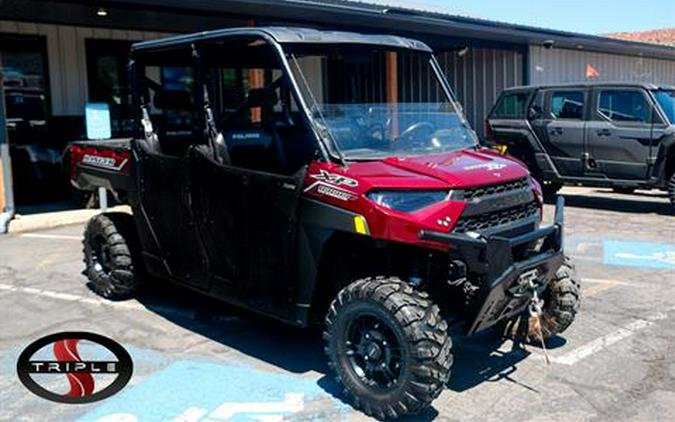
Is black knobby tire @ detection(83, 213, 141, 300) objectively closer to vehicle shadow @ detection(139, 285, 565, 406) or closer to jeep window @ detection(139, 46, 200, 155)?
vehicle shadow @ detection(139, 285, 565, 406)

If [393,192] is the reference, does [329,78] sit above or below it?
above

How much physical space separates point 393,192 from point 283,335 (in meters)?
1.89

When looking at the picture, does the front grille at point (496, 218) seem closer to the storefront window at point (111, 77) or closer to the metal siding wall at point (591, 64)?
the storefront window at point (111, 77)

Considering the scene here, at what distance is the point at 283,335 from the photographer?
513cm

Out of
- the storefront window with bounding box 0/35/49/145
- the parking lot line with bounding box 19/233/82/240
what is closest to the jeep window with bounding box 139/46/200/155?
the parking lot line with bounding box 19/233/82/240

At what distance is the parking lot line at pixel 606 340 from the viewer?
460 cm

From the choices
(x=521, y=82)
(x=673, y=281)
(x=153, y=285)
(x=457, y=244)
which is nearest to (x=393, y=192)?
(x=457, y=244)

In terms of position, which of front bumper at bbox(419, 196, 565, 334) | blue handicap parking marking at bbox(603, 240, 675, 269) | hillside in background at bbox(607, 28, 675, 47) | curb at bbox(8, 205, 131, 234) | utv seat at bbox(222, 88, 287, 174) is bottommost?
blue handicap parking marking at bbox(603, 240, 675, 269)

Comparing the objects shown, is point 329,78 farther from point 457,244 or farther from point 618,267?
point 618,267

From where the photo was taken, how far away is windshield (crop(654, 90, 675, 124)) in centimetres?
1043

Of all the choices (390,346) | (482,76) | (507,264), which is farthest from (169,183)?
(482,76)

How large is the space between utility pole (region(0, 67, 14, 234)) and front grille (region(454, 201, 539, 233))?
26.2 feet

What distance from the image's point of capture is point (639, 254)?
782cm

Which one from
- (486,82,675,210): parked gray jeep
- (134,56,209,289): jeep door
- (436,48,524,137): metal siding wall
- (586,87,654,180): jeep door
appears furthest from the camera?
(436,48,524,137): metal siding wall
